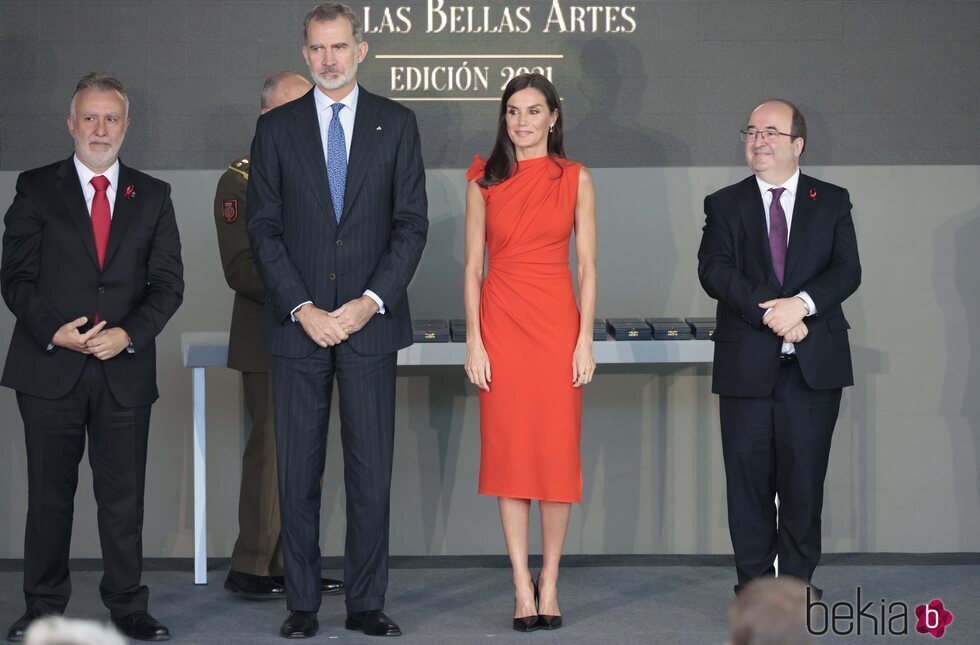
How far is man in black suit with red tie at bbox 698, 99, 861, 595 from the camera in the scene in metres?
4.40

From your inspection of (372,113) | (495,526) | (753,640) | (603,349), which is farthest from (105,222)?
(753,640)

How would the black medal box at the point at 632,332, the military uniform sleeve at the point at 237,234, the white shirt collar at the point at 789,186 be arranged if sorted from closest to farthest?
the white shirt collar at the point at 789,186
the military uniform sleeve at the point at 237,234
the black medal box at the point at 632,332

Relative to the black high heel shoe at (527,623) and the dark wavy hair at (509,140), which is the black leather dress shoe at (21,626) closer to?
the black high heel shoe at (527,623)

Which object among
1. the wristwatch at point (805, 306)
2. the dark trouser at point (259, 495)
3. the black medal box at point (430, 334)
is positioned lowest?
the dark trouser at point (259, 495)

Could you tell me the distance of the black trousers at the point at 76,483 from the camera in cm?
427

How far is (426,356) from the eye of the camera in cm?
496

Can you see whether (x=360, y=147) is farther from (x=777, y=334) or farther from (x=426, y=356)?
(x=777, y=334)

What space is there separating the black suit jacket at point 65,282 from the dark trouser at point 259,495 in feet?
2.22

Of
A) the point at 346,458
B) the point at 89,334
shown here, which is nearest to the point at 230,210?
the point at 89,334

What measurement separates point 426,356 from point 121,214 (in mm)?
1238

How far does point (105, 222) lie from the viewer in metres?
4.32

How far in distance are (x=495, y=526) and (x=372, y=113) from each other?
82.1 inches

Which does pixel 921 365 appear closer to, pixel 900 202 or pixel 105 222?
pixel 900 202

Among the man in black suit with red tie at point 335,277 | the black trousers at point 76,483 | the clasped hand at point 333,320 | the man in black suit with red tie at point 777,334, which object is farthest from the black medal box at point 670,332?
the black trousers at point 76,483
